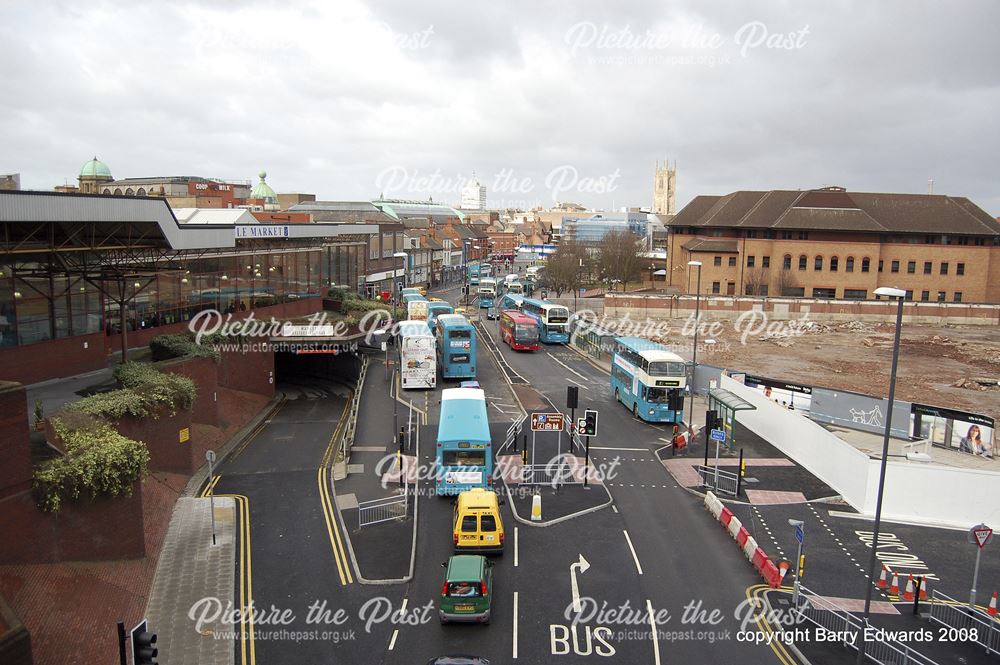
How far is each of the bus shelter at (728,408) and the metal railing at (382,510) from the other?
1249 centimetres

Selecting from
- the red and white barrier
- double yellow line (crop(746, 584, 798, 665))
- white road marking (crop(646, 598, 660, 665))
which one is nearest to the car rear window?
white road marking (crop(646, 598, 660, 665))

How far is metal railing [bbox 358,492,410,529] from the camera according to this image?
2033 cm

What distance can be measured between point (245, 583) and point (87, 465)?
4.65 m

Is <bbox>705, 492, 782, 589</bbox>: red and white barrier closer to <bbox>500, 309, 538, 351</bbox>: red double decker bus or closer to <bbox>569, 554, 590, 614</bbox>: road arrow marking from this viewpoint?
<bbox>569, 554, 590, 614</bbox>: road arrow marking

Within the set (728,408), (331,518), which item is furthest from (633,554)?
(728,408)

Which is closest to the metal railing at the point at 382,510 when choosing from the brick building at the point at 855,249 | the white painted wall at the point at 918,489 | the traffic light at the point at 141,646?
the traffic light at the point at 141,646

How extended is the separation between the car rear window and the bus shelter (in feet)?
46.6

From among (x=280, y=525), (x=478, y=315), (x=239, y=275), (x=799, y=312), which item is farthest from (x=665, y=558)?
(x=799, y=312)

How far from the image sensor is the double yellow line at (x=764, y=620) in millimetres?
14109

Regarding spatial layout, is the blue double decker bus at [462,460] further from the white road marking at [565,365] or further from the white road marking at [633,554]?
the white road marking at [565,365]

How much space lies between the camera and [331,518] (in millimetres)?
20844

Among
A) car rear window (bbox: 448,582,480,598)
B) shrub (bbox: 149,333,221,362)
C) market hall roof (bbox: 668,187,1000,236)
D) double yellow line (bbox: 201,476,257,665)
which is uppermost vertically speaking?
market hall roof (bbox: 668,187,1000,236)

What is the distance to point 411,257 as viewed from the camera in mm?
96938

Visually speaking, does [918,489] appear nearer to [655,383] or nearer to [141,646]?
[655,383]
